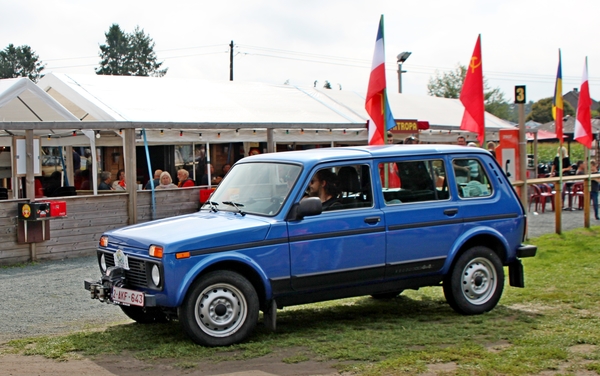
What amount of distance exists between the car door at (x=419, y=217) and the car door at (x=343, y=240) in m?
0.16

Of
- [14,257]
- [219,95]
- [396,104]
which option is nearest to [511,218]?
[14,257]

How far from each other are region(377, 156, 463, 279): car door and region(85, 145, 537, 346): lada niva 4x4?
1 cm

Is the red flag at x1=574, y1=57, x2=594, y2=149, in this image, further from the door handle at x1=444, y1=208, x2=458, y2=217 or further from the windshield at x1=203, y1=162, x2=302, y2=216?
the windshield at x1=203, y1=162, x2=302, y2=216

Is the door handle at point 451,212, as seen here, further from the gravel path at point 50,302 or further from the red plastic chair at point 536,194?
the red plastic chair at point 536,194

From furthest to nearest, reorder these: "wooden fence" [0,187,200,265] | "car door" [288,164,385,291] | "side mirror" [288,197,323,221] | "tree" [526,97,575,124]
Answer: "tree" [526,97,575,124] → "wooden fence" [0,187,200,265] → "car door" [288,164,385,291] → "side mirror" [288,197,323,221]

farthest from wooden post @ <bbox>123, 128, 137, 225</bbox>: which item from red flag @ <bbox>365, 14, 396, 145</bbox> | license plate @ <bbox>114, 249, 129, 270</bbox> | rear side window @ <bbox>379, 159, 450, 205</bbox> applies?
rear side window @ <bbox>379, 159, 450, 205</bbox>

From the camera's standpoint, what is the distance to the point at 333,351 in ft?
21.1

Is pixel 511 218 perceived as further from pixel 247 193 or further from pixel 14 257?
pixel 14 257

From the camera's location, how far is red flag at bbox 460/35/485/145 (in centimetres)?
1356

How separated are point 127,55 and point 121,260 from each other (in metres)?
74.8

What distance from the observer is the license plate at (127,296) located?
6668 mm

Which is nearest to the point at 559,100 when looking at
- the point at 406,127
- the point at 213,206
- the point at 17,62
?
the point at 406,127

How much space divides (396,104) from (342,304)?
63.3 feet

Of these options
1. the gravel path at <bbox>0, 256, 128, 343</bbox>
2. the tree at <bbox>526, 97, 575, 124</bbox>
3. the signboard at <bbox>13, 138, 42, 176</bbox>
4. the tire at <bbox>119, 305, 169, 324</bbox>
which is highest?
the tree at <bbox>526, 97, 575, 124</bbox>
